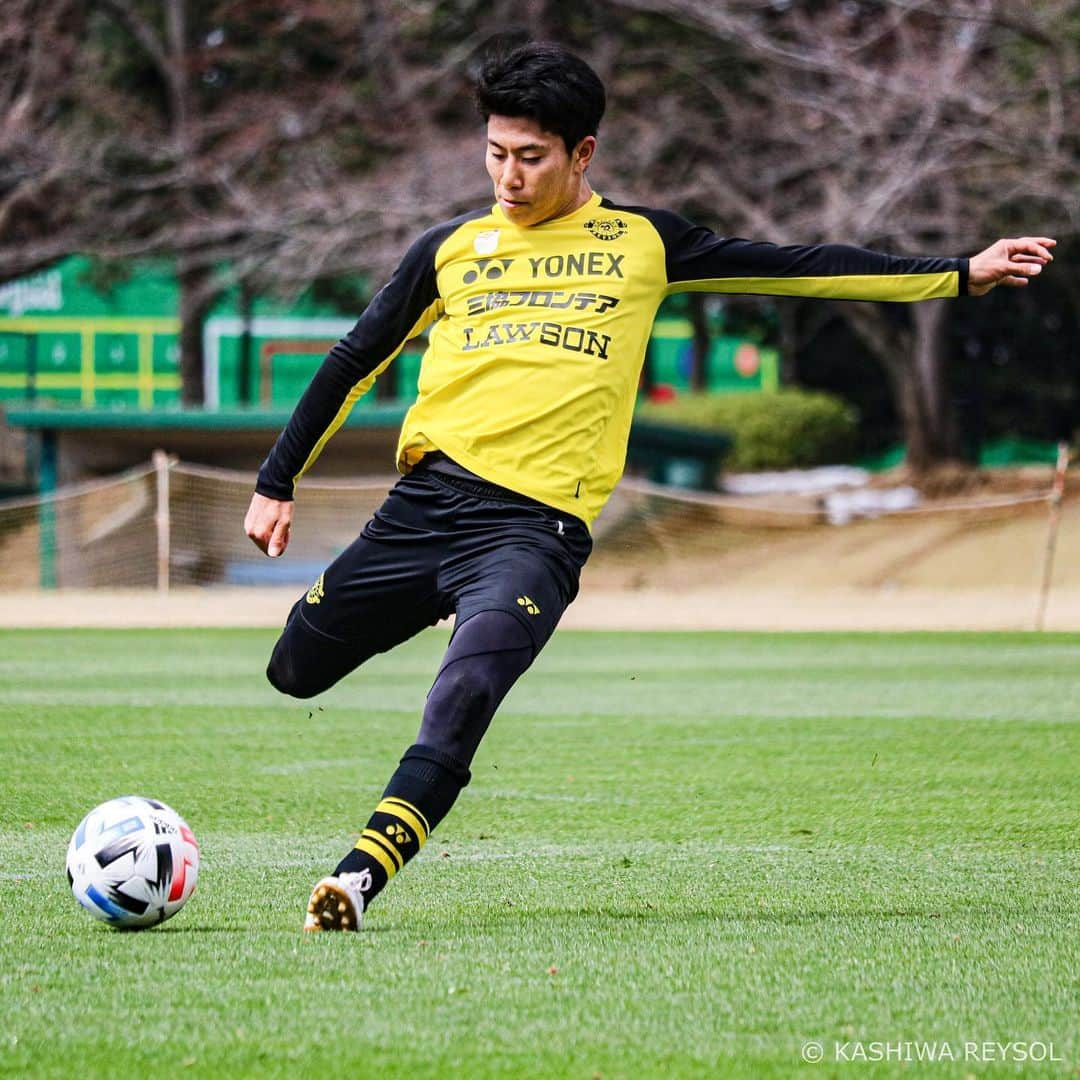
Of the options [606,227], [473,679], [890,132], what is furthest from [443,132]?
[473,679]

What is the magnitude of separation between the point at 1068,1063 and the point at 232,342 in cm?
3951

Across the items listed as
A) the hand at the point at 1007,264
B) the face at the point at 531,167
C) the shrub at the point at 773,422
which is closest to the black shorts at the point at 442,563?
the face at the point at 531,167

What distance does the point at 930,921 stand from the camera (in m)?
5.37

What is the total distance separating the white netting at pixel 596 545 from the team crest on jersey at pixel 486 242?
21.9 m

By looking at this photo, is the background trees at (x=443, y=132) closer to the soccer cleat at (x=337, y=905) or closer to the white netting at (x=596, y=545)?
the white netting at (x=596, y=545)

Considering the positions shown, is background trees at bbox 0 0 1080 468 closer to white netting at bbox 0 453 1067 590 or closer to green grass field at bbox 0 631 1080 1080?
white netting at bbox 0 453 1067 590

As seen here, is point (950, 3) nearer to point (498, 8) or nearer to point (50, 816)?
point (498, 8)

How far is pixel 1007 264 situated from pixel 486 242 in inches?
59.2

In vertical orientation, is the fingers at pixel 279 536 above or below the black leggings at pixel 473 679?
above

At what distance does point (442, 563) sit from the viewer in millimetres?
5621

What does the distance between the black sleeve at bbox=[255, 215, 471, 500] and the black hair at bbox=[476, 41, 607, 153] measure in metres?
0.47

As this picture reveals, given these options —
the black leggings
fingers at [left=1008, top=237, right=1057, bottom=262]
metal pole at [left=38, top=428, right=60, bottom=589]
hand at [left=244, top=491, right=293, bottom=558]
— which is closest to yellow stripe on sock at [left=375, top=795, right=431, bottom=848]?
the black leggings

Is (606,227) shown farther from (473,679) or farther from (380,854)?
(380,854)

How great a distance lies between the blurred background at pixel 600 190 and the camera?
28.4 metres
